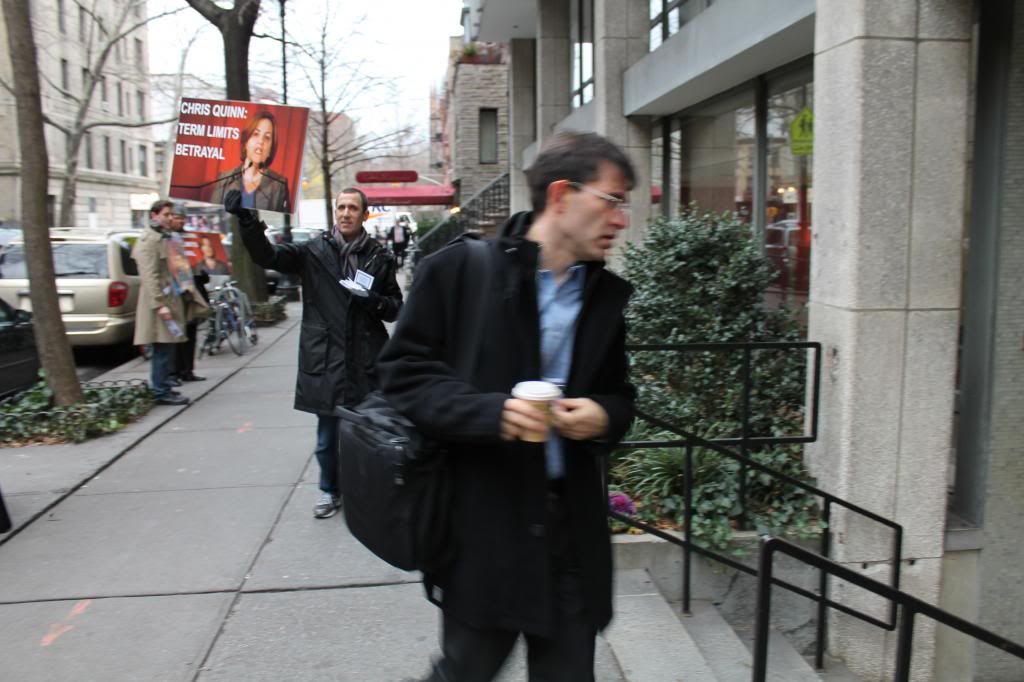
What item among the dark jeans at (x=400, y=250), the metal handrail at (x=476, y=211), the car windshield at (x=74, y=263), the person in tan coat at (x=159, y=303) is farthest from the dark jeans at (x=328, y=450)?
the dark jeans at (x=400, y=250)

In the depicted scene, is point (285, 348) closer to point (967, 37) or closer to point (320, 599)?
point (320, 599)

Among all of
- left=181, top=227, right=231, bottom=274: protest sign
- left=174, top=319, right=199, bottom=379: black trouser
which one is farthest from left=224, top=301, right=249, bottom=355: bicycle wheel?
left=174, top=319, right=199, bottom=379: black trouser

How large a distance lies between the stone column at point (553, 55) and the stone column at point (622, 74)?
4.27 meters

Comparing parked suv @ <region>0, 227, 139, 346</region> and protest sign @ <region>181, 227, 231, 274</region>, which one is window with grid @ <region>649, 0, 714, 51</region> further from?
parked suv @ <region>0, 227, 139, 346</region>

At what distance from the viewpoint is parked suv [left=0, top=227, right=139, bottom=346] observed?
10969 millimetres

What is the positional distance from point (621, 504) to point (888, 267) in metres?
1.84

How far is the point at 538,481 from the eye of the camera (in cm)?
212

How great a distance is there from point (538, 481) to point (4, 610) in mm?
3164

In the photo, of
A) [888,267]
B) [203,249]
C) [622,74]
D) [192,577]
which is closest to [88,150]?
[203,249]

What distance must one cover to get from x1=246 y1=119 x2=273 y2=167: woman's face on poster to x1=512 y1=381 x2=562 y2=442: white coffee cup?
469 cm

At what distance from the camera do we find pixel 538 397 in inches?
75.4

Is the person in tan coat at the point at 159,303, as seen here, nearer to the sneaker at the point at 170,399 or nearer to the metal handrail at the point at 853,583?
the sneaker at the point at 170,399

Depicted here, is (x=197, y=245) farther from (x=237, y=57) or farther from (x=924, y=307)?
(x=924, y=307)

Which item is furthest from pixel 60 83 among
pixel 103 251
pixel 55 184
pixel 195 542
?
pixel 195 542
